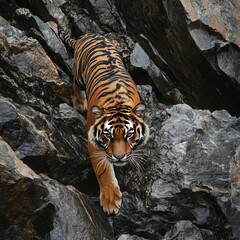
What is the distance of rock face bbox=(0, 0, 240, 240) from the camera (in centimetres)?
478

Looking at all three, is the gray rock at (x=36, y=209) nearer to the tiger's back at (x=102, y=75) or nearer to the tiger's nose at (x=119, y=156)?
the tiger's nose at (x=119, y=156)

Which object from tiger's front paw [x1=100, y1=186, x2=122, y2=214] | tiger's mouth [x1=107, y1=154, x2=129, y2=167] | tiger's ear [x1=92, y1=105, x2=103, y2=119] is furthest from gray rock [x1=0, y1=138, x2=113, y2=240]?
tiger's ear [x1=92, y1=105, x2=103, y2=119]

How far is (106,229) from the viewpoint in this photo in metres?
5.21

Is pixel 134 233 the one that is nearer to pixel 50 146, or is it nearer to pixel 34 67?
pixel 50 146

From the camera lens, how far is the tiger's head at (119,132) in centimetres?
532

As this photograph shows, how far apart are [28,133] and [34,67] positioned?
188 centimetres

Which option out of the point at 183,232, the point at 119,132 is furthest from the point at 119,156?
the point at 183,232

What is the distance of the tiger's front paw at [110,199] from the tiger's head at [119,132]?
339 mm

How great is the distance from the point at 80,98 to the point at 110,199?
2321 mm

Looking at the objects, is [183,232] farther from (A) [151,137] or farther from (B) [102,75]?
(B) [102,75]

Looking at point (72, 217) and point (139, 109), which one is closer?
point (72, 217)

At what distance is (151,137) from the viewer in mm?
5941

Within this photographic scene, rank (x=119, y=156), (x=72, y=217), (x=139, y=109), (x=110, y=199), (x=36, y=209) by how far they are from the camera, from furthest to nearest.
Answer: (x=139, y=109), (x=110, y=199), (x=119, y=156), (x=72, y=217), (x=36, y=209)

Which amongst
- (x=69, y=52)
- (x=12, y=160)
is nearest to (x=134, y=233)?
(x=12, y=160)
